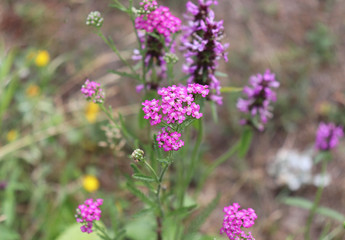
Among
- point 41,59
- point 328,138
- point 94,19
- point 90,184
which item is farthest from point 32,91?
point 328,138

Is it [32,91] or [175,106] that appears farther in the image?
[32,91]

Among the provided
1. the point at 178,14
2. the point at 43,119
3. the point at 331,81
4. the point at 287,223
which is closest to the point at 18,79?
the point at 43,119

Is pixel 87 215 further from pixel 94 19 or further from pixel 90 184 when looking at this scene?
pixel 90 184

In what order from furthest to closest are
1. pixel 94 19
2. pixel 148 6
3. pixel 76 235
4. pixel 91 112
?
pixel 91 112 → pixel 76 235 → pixel 94 19 → pixel 148 6

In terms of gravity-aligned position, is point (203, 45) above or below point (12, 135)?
above

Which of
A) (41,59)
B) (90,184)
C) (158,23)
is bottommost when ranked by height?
(90,184)

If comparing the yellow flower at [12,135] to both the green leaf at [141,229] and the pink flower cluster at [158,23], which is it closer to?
the green leaf at [141,229]

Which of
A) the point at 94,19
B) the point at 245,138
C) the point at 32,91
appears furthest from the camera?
the point at 32,91
